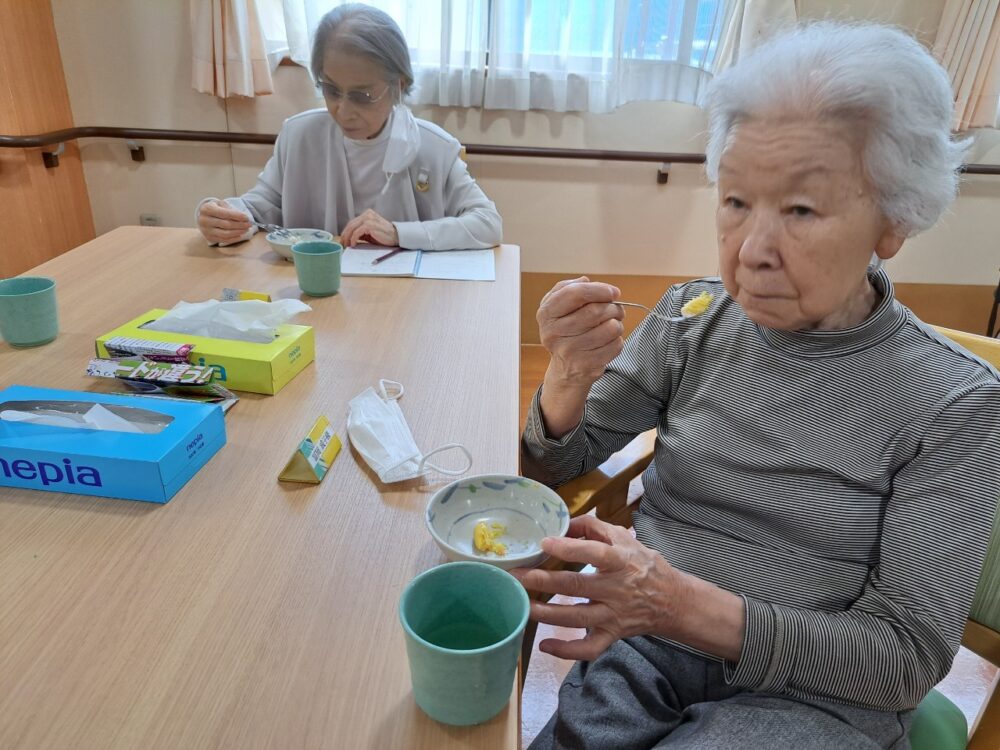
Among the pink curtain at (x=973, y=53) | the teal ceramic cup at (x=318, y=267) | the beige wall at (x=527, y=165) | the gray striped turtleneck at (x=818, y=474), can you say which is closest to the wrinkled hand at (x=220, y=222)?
the teal ceramic cup at (x=318, y=267)

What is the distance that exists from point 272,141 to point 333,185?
126cm

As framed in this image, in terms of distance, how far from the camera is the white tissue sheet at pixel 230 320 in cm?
110

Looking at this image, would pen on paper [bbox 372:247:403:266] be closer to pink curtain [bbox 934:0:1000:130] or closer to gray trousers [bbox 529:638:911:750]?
gray trousers [bbox 529:638:911:750]

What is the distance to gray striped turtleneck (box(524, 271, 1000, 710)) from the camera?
79 centimetres

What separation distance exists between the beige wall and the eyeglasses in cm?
122

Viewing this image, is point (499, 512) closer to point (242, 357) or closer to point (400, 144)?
point (242, 357)

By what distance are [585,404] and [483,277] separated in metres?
0.63

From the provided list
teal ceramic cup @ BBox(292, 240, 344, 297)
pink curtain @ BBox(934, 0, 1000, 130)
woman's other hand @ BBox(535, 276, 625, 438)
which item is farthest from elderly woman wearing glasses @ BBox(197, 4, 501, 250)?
pink curtain @ BBox(934, 0, 1000, 130)

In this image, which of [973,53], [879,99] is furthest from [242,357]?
[973,53]

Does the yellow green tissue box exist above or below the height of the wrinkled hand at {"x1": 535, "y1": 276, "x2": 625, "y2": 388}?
below

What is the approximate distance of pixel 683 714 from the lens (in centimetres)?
87

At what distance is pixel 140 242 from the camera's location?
1.71m

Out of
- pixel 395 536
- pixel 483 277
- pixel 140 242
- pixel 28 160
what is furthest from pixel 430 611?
pixel 28 160

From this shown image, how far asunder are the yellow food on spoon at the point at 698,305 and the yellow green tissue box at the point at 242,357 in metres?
0.62
